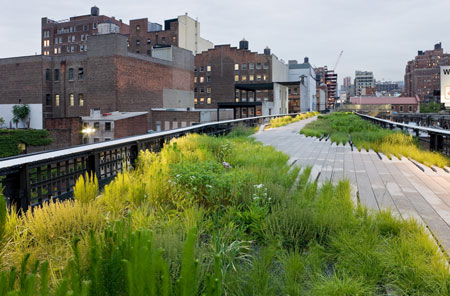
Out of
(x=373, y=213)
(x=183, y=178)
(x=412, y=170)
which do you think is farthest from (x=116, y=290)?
(x=412, y=170)

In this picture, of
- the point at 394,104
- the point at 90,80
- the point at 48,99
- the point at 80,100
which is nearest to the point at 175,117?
the point at 90,80

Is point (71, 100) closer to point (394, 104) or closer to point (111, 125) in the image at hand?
point (111, 125)

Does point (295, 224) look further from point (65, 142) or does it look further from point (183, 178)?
point (65, 142)

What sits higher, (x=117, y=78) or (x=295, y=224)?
(x=117, y=78)

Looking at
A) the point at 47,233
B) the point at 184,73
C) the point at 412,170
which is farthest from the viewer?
the point at 184,73

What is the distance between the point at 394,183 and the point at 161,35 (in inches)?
3645

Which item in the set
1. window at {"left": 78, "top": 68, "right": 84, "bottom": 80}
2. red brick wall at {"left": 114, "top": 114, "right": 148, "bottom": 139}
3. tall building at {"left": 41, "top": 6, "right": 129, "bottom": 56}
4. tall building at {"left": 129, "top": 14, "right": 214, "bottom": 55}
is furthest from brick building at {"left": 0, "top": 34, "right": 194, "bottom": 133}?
tall building at {"left": 41, "top": 6, "right": 129, "bottom": 56}

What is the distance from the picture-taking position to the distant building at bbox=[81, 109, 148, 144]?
164 feet

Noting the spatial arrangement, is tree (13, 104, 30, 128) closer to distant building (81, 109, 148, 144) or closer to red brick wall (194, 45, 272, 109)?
distant building (81, 109, 148, 144)

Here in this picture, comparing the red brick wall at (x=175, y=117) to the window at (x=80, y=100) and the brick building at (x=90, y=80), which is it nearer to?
the brick building at (x=90, y=80)

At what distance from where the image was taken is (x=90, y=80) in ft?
188

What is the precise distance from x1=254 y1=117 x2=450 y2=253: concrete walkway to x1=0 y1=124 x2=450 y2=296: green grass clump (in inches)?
26.2

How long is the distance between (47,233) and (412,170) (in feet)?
24.4

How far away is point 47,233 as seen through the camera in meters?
3.42
